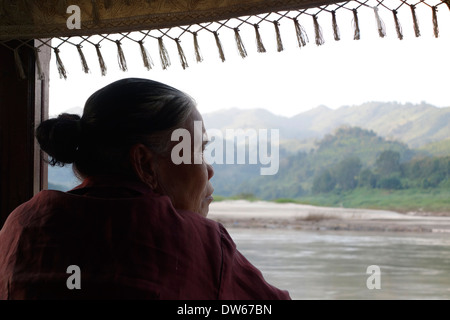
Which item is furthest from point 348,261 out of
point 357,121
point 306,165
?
point 357,121

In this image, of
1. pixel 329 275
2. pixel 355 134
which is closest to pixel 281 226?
pixel 329 275

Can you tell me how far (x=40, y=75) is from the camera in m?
1.38

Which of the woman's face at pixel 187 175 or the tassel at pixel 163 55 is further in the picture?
the tassel at pixel 163 55

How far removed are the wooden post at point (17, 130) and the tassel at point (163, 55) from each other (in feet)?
1.18

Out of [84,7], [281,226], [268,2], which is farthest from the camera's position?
[281,226]

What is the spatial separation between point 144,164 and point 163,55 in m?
0.55

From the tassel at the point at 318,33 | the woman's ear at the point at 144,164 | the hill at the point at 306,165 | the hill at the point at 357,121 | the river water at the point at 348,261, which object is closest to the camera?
the woman's ear at the point at 144,164

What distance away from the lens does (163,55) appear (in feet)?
4.33

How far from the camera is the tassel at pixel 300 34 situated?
1188 mm

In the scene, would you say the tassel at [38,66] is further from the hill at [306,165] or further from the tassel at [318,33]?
the hill at [306,165]

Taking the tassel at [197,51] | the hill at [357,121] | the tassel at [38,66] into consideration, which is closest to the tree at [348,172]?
the hill at [357,121]

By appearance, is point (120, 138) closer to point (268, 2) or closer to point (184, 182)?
point (184, 182)

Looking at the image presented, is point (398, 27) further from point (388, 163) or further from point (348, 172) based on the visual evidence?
point (348, 172)
